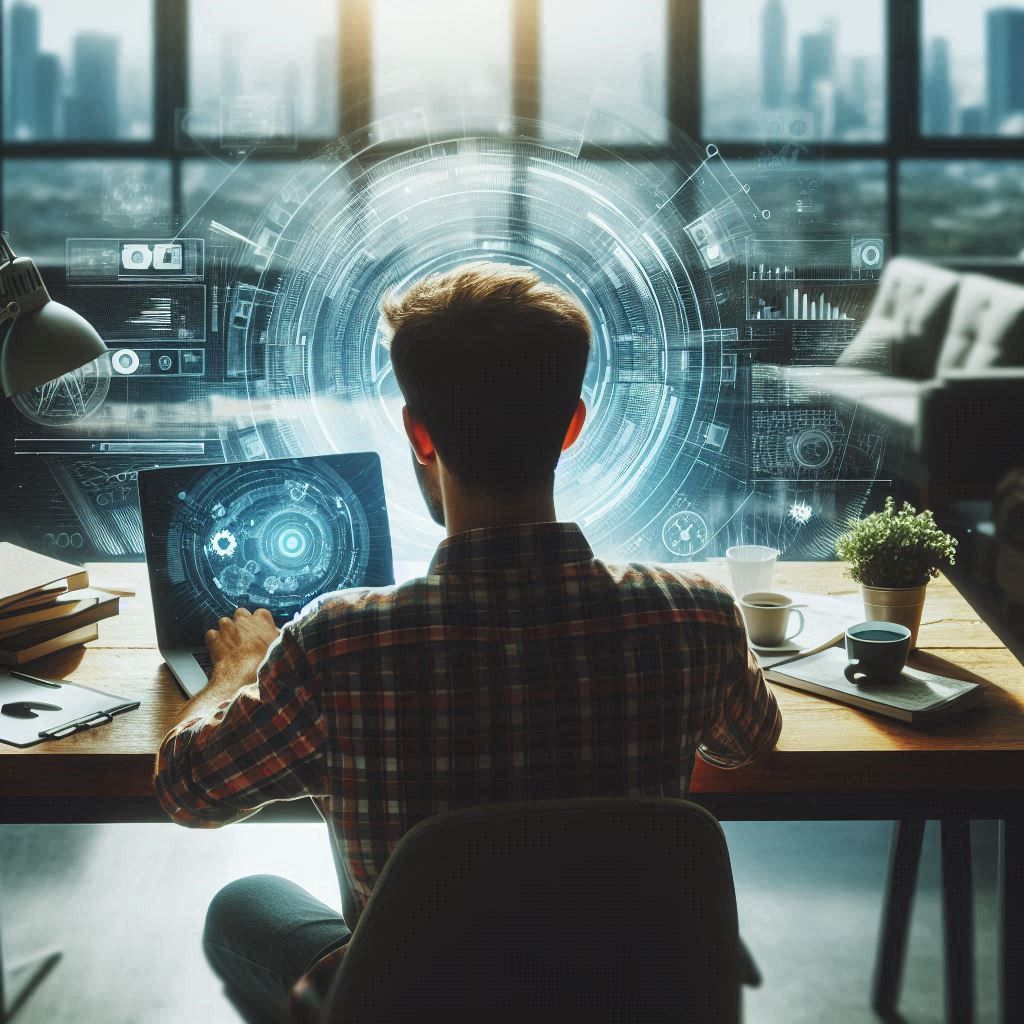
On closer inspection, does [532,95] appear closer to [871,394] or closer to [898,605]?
[871,394]

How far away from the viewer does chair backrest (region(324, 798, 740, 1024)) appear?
86 centimetres

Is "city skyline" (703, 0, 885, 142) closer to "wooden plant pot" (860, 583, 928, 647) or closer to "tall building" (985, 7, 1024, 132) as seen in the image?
"tall building" (985, 7, 1024, 132)

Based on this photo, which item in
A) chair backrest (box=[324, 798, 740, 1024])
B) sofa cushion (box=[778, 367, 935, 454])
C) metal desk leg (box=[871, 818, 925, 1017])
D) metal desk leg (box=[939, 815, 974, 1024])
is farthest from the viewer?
sofa cushion (box=[778, 367, 935, 454])

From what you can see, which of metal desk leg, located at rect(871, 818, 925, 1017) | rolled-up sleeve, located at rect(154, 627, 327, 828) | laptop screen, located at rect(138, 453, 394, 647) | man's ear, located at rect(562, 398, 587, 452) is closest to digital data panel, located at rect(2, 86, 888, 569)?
laptop screen, located at rect(138, 453, 394, 647)

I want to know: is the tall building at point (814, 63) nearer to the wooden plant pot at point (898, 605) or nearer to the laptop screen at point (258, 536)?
the wooden plant pot at point (898, 605)

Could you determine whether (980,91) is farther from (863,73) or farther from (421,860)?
(421,860)

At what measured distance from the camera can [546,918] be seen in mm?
877

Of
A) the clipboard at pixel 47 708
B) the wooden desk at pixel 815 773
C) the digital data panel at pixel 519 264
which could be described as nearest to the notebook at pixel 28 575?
the clipboard at pixel 47 708

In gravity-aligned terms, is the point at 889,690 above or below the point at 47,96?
below

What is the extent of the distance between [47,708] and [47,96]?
1112mm

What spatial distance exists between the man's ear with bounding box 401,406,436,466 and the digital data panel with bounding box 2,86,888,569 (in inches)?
33.9

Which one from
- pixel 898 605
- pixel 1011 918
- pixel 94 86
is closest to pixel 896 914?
pixel 1011 918

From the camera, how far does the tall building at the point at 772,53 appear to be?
190 centimetres

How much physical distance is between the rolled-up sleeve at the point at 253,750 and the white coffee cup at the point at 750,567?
87 cm
